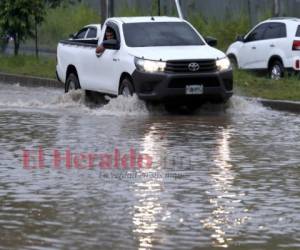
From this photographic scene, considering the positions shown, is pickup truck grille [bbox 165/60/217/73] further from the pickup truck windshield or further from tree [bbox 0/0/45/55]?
tree [bbox 0/0/45/55]

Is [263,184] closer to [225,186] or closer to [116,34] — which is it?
[225,186]

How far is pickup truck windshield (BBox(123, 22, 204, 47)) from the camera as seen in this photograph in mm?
21672

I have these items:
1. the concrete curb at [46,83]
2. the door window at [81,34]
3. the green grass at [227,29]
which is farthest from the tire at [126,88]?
the green grass at [227,29]

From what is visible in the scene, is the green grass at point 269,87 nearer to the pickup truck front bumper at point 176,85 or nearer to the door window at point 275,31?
the pickup truck front bumper at point 176,85

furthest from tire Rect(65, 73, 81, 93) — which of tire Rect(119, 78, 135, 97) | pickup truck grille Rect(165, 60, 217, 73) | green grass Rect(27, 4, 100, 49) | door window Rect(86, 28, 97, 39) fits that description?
green grass Rect(27, 4, 100, 49)

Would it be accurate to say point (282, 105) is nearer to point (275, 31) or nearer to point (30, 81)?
point (275, 31)

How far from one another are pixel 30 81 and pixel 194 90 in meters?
11.1

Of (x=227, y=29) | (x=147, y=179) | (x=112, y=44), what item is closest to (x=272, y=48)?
(x=112, y=44)

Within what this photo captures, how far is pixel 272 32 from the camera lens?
2900 cm

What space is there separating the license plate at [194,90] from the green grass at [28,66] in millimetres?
10394

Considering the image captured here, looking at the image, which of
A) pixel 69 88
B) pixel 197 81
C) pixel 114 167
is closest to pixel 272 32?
pixel 69 88

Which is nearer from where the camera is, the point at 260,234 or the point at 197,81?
the point at 260,234

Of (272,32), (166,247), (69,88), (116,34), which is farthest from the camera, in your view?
(272,32)

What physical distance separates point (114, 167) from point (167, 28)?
894 cm
